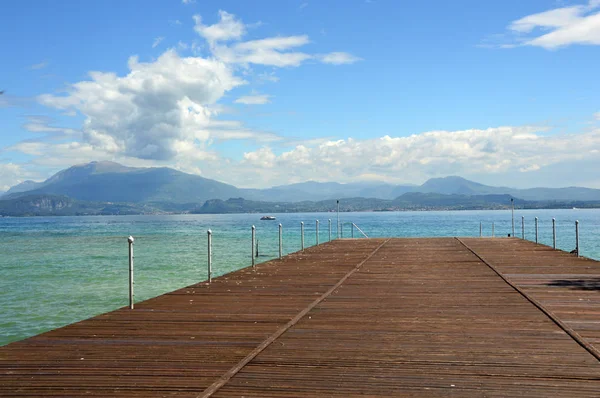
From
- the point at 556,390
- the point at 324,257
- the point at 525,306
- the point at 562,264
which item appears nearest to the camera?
the point at 556,390

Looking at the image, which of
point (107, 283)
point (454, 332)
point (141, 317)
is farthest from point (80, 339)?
point (107, 283)

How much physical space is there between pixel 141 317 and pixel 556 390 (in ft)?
18.1

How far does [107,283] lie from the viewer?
29984mm

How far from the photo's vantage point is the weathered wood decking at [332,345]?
16.1 feet

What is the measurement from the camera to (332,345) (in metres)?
6.32

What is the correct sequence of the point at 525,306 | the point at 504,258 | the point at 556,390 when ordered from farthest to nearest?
the point at 504,258 < the point at 525,306 < the point at 556,390

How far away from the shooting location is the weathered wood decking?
4.89 metres

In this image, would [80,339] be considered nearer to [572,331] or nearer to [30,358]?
[30,358]

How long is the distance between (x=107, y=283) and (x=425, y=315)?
973 inches

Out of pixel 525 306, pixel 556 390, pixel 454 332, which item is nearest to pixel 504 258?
pixel 525 306

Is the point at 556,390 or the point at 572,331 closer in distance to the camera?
the point at 556,390

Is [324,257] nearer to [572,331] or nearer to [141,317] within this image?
[141,317]

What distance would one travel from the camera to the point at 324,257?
Answer: 1877 centimetres

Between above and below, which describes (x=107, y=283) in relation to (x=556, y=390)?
below
